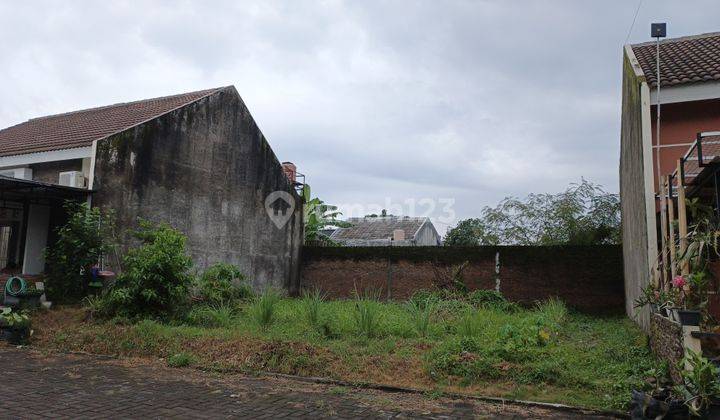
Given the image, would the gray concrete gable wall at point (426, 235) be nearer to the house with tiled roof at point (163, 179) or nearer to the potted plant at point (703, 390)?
the house with tiled roof at point (163, 179)

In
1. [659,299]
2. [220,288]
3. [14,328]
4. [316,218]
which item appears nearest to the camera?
[659,299]

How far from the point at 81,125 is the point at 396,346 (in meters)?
12.3

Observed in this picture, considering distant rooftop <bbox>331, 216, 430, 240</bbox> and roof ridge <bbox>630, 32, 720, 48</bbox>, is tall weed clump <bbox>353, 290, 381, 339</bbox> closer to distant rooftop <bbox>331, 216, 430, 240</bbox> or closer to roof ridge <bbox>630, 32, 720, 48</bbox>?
roof ridge <bbox>630, 32, 720, 48</bbox>

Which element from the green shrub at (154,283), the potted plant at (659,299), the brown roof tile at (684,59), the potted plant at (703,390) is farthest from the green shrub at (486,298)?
the potted plant at (703,390)

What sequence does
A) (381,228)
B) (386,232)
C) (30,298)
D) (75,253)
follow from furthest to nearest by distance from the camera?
1. (381,228)
2. (386,232)
3. (75,253)
4. (30,298)

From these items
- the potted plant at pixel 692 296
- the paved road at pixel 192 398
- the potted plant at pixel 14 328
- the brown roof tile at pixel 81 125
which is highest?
the brown roof tile at pixel 81 125

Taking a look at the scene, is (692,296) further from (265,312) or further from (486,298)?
(486,298)

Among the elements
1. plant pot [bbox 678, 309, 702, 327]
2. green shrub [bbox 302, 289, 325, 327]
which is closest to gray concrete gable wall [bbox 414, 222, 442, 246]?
green shrub [bbox 302, 289, 325, 327]

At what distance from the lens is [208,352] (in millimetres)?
7781

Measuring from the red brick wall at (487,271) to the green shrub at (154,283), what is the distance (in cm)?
786

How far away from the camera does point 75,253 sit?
1111 cm

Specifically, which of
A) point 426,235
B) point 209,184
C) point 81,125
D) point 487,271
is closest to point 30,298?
point 209,184

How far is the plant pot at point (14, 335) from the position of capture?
888 cm

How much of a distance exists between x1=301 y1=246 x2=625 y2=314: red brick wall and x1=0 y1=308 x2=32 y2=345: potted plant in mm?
10018
